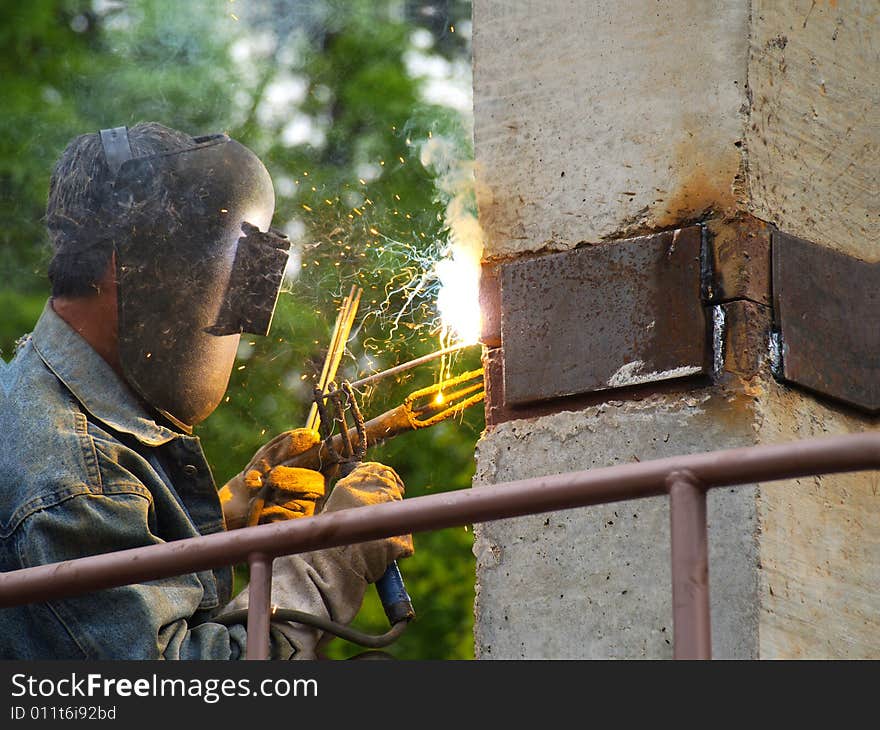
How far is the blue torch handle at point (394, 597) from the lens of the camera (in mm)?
3811

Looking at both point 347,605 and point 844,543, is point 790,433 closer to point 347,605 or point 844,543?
point 844,543

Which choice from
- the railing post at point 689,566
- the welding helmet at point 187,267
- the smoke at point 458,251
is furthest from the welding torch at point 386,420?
the railing post at point 689,566

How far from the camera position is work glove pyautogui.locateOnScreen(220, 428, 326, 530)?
13.9ft

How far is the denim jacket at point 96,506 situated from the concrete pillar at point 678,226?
555mm

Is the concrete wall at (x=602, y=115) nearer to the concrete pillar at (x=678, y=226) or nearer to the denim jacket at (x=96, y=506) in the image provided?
the concrete pillar at (x=678, y=226)

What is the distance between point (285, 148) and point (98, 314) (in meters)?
1.74

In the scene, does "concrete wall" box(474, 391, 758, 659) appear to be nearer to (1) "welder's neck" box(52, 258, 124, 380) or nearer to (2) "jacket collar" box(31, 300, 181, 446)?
(2) "jacket collar" box(31, 300, 181, 446)

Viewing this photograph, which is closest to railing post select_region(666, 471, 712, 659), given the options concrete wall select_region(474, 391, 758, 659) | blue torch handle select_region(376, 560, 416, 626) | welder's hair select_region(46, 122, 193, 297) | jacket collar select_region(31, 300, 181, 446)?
concrete wall select_region(474, 391, 758, 659)

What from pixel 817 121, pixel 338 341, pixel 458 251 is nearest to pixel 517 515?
pixel 817 121

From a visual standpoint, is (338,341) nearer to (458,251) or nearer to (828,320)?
(458,251)

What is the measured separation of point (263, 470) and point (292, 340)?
2.83ft

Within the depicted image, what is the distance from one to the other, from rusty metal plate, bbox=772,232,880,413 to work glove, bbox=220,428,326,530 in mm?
1139

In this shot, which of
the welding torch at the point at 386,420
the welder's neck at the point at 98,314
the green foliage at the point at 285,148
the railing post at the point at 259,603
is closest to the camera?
the railing post at the point at 259,603

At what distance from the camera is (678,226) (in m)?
3.70
